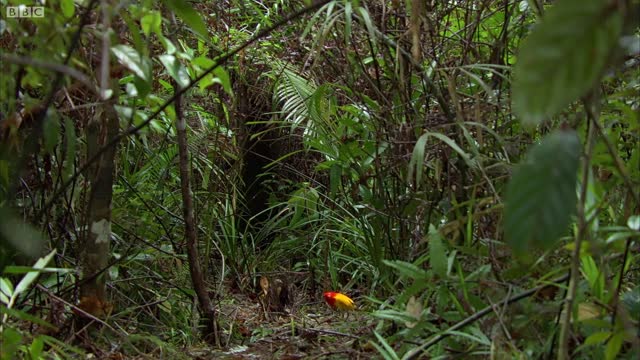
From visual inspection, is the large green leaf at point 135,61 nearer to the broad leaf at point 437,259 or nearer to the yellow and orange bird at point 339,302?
the broad leaf at point 437,259

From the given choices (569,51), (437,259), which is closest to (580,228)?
(437,259)

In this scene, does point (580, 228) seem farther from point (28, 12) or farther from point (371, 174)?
point (371, 174)

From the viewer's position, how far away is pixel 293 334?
281 centimetres

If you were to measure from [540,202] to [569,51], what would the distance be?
0.17 m

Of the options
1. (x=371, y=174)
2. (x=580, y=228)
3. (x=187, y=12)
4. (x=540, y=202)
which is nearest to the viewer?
(x=540, y=202)

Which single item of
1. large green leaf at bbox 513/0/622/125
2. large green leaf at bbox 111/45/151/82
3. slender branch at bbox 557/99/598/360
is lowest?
slender branch at bbox 557/99/598/360

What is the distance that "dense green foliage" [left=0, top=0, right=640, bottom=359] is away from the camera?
135cm

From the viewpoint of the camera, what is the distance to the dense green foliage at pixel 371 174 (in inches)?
53.3

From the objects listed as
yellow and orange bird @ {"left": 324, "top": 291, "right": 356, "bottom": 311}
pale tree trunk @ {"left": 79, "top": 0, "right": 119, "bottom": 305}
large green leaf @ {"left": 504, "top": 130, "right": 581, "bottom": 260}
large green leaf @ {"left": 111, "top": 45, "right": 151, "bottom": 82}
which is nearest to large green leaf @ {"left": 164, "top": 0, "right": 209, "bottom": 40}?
large green leaf @ {"left": 111, "top": 45, "right": 151, "bottom": 82}

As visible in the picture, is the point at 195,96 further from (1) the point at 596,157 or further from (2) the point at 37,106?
(1) the point at 596,157

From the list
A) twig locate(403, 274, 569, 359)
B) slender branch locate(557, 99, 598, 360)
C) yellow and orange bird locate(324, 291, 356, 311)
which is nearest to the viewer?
slender branch locate(557, 99, 598, 360)

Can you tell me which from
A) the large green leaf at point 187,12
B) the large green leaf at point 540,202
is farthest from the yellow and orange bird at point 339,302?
the large green leaf at point 540,202

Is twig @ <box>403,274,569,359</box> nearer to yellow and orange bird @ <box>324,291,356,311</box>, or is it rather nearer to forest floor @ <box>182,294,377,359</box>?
forest floor @ <box>182,294,377,359</box>

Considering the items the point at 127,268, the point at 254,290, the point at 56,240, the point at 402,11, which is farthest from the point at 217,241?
the point at 402,11
